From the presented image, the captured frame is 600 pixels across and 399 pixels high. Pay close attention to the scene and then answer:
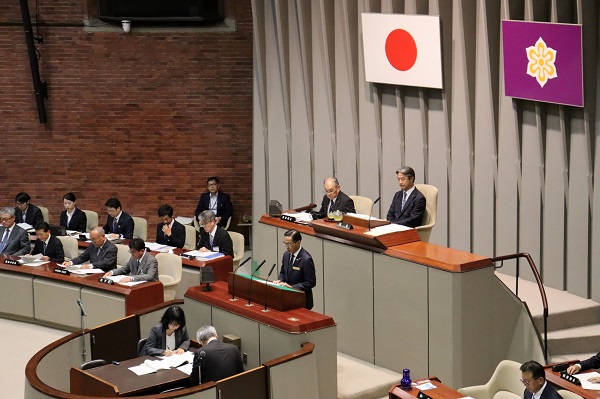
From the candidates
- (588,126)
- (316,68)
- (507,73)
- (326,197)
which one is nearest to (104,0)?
(316,68)

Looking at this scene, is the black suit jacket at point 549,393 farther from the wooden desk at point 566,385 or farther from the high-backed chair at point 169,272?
the high-backed chair at point 169,272

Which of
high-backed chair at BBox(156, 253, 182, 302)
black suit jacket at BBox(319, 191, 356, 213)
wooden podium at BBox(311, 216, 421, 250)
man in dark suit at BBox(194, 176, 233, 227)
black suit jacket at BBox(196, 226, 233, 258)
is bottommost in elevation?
high-backed chair at BBox(156, 253, 182, 302)

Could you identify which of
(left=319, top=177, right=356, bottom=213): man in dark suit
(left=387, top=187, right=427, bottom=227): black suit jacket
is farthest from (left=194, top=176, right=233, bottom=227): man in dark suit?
(left=387, top=187, right=427, bottom=227): black suit jacket

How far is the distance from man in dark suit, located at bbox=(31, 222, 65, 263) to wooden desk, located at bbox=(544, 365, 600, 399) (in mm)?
6404

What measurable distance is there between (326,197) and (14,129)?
20.3 feet

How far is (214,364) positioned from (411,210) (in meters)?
3.22

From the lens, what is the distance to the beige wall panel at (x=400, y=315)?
900 cm

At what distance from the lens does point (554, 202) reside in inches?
417

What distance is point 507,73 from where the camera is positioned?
10.7 m

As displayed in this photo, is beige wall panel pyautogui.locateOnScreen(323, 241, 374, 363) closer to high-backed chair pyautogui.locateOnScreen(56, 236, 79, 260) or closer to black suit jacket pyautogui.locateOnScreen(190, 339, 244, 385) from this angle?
black suit jacket pyautogui.locateOnScreen(190, 339, 244, 385)

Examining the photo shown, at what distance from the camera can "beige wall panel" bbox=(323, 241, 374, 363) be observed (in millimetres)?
9586

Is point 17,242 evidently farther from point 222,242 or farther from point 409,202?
point 409,202

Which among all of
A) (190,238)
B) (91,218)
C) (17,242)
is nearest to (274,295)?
(190,238)

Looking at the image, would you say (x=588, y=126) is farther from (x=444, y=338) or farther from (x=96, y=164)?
(x=96, y=164)
